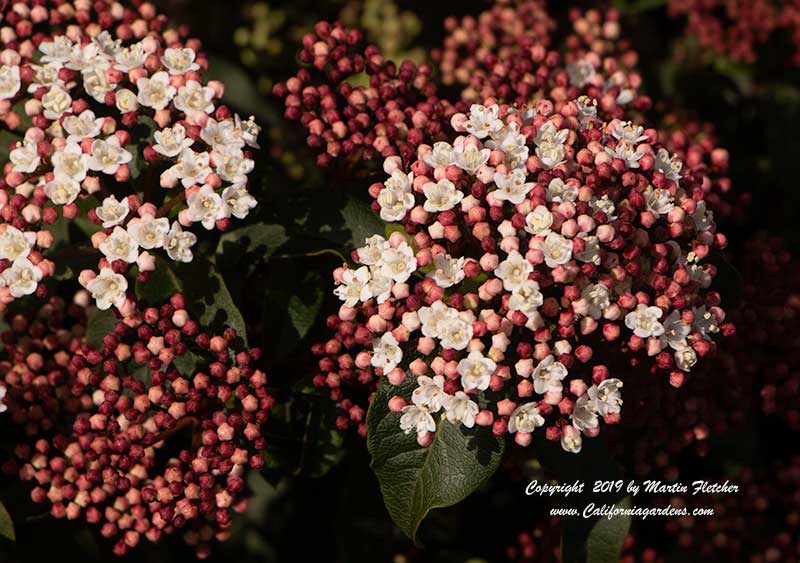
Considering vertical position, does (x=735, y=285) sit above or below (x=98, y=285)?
below

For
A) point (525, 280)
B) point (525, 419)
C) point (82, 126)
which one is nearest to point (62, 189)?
point (82, 126)

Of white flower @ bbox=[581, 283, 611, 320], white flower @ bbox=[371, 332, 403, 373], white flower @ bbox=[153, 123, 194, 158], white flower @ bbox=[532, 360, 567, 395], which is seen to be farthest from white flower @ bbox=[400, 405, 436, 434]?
white flower @ bbox=[153, 123, 194, 158]

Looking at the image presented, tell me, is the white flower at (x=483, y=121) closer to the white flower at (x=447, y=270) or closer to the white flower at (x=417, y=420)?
the white flower at (x=447, y=270)

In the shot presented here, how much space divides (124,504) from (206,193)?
1.03m

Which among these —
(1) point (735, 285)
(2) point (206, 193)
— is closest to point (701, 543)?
(1) point (735, 285)

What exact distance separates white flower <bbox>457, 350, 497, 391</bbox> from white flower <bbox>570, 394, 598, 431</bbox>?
29 centimetres

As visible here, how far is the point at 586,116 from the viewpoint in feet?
8.68

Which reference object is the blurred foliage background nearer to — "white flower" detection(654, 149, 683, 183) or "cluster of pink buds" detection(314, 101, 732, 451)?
"cluster of pink buds" detection(314, 101, 732, 451)

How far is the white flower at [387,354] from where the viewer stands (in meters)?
2.29

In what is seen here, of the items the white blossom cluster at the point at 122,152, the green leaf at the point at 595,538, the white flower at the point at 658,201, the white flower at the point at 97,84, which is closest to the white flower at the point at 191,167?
the white blossom cluster at the point at 122,152

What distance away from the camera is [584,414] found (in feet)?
7.72

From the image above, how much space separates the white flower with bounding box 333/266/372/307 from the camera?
2.36 meters

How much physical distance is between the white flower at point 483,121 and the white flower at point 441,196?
7.7 inches

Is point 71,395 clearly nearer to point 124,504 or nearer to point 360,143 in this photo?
point 124,504
